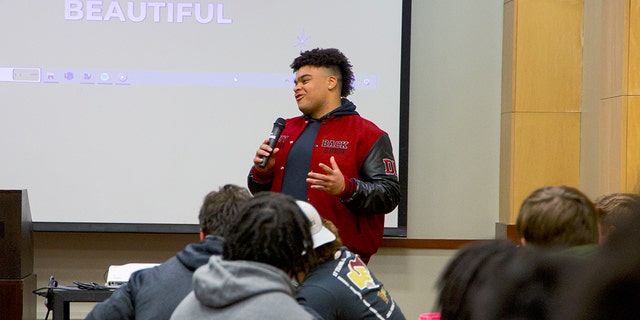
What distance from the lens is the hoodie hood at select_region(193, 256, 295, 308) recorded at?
61.6 inches

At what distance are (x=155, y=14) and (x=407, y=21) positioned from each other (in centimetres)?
144

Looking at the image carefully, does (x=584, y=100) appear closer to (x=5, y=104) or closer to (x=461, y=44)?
(x=461, y=44)

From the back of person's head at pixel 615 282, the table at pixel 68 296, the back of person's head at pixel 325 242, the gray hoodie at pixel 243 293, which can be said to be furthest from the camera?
the table at pixel 68 296

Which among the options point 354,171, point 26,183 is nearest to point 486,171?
point 354,171

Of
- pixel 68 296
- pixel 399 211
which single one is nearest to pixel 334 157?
pixel 68 296

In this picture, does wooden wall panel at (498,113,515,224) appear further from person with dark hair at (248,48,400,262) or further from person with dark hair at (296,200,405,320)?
person with dark hair at (296,200,405,320)

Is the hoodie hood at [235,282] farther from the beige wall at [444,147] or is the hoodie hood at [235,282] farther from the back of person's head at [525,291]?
the beige wall at [444,147]

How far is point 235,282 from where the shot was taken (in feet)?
5.15

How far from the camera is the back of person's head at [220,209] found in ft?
7.27

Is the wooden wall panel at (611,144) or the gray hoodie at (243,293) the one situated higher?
the wooden wall panel at (611,144)

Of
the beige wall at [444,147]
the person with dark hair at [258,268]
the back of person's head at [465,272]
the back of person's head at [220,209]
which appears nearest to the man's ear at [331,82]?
the back of person's head at [220,209]

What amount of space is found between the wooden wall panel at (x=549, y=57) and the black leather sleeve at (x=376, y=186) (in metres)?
1.55

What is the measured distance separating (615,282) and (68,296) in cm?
311

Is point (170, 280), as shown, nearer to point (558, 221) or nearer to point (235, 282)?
point (235, 282)
